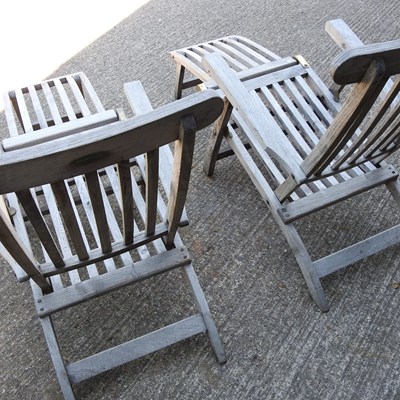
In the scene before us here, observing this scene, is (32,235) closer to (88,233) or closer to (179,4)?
(88,233)

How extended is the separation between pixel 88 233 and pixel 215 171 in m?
0.57

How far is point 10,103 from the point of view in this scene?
5.80ft

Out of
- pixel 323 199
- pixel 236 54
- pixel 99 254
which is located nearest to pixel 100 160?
pixel 99 254

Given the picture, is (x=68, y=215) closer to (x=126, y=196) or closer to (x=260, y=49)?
(x=126, y=196)

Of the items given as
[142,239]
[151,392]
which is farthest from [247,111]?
[151,392]

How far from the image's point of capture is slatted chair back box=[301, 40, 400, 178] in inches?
37.4

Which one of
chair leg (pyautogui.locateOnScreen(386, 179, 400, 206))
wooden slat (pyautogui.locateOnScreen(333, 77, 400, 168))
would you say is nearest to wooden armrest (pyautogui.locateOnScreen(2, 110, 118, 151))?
wooden slat (pyautogui.locateOnScreen(333, 77, 400, 168))

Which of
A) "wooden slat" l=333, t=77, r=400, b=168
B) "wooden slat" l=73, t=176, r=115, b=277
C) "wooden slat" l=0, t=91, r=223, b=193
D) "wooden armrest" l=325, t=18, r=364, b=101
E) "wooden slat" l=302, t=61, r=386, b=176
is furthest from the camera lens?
"wooden armrest" l=325, t=18, r=364, b=101

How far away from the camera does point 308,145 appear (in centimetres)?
166

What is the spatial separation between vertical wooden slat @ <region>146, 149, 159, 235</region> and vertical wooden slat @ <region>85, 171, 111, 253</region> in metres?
0.10

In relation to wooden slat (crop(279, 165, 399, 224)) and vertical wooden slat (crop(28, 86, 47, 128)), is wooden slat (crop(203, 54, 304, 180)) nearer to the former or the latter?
wooden slat (crop(279, 165, 399, 224))

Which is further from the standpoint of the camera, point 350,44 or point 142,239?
point 350,44

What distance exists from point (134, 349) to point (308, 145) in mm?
861

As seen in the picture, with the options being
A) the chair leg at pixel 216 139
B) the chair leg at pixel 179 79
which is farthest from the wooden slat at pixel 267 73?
the chair leg at pixel 179 79
